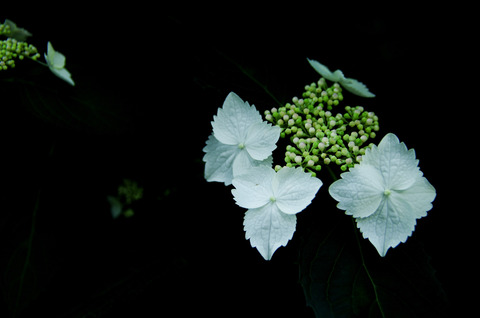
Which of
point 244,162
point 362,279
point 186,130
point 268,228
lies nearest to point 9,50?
point 186,130

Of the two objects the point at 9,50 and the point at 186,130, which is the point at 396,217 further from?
the point at 9,50

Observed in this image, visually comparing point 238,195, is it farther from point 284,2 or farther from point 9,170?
point 9,170

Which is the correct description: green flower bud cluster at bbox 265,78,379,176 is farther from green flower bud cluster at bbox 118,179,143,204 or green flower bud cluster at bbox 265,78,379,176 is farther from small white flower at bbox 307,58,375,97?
green flower bud cluster at bbox 118,179,143,204

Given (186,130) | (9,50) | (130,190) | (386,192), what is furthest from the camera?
(130,190)

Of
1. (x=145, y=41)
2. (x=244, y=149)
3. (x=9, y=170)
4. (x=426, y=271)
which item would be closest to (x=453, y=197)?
(x=426, y=271)

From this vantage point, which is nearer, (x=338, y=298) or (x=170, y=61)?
(x=338, y=298)

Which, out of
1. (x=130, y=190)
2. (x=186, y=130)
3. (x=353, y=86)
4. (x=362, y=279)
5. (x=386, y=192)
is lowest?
(x=130, y=190)

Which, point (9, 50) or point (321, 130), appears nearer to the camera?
point (321, 130)
